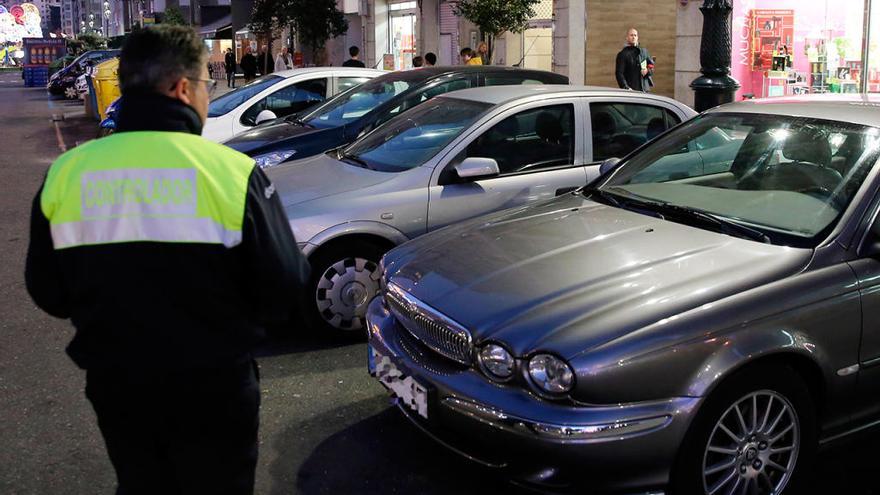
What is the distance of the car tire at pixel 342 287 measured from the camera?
17.9ft

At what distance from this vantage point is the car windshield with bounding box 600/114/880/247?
3910 mm

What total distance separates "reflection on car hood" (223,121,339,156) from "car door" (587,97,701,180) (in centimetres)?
308

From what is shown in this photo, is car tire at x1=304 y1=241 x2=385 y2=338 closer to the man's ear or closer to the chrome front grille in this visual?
the chrome front grille

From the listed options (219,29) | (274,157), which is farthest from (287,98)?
(219,29)

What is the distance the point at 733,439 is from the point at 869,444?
130 cm

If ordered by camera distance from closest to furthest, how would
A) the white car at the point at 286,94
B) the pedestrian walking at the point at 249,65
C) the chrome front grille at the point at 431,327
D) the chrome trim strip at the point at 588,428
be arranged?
the chrome trim strip at the point at 588,428
the chrome front grille at the point at 431,327
the white car at the point at 286,94
the pedestrian walking at the point at 249,65

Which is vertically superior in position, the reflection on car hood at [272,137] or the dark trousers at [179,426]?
the reflection on car hood at [272,137]

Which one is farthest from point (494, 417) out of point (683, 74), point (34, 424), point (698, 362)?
point (683, 74)

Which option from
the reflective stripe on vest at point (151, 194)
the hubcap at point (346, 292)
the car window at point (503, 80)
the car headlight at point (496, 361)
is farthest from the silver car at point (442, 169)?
the reflective stripe on vest at point (151, 194)

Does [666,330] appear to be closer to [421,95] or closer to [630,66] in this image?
[421,95]

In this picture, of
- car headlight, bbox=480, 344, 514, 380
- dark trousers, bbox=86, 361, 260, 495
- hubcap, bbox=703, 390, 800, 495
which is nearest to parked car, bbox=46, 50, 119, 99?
car headlight, bbox=480, 344, 514, 380

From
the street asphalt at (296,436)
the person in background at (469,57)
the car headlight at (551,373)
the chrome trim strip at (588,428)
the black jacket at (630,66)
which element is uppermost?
the person in background at (469,57)

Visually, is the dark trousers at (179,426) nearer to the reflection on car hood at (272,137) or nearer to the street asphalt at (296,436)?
the street asphalt at (296,436)

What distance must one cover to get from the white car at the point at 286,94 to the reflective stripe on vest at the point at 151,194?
28.9 feet
